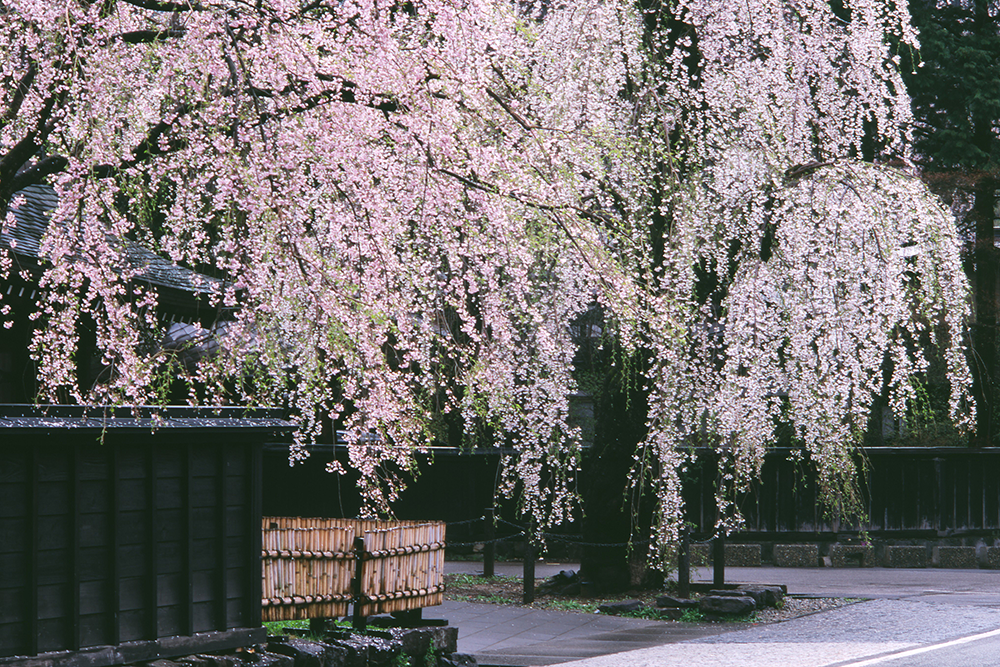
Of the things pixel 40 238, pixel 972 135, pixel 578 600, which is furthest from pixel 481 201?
pixel 972 135

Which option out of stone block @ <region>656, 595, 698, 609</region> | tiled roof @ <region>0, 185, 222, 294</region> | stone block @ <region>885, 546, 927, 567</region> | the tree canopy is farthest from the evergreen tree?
tiled roof @ <region>0, 185, 222, 294</region>

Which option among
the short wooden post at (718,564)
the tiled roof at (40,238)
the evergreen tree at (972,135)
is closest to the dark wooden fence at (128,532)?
the tiled roof at (40,238)

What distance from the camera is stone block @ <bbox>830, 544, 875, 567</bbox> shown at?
16.9m

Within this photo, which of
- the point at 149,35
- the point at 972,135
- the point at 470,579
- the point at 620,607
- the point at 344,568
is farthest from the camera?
the point at 972,135

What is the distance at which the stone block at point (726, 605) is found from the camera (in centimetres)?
1113

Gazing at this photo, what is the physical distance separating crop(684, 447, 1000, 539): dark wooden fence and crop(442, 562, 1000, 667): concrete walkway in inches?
123

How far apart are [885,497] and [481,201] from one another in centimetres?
1261

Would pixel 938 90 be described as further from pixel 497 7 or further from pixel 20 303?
pixel 20 303

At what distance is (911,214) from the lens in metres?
11.3

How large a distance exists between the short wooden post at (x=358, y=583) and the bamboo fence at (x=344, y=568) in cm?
2

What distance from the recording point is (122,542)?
18.7 ft

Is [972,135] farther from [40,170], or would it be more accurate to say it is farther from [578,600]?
[40,170]

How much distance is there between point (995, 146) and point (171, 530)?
1747 cm

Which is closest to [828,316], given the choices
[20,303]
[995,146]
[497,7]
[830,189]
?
[830,189]
